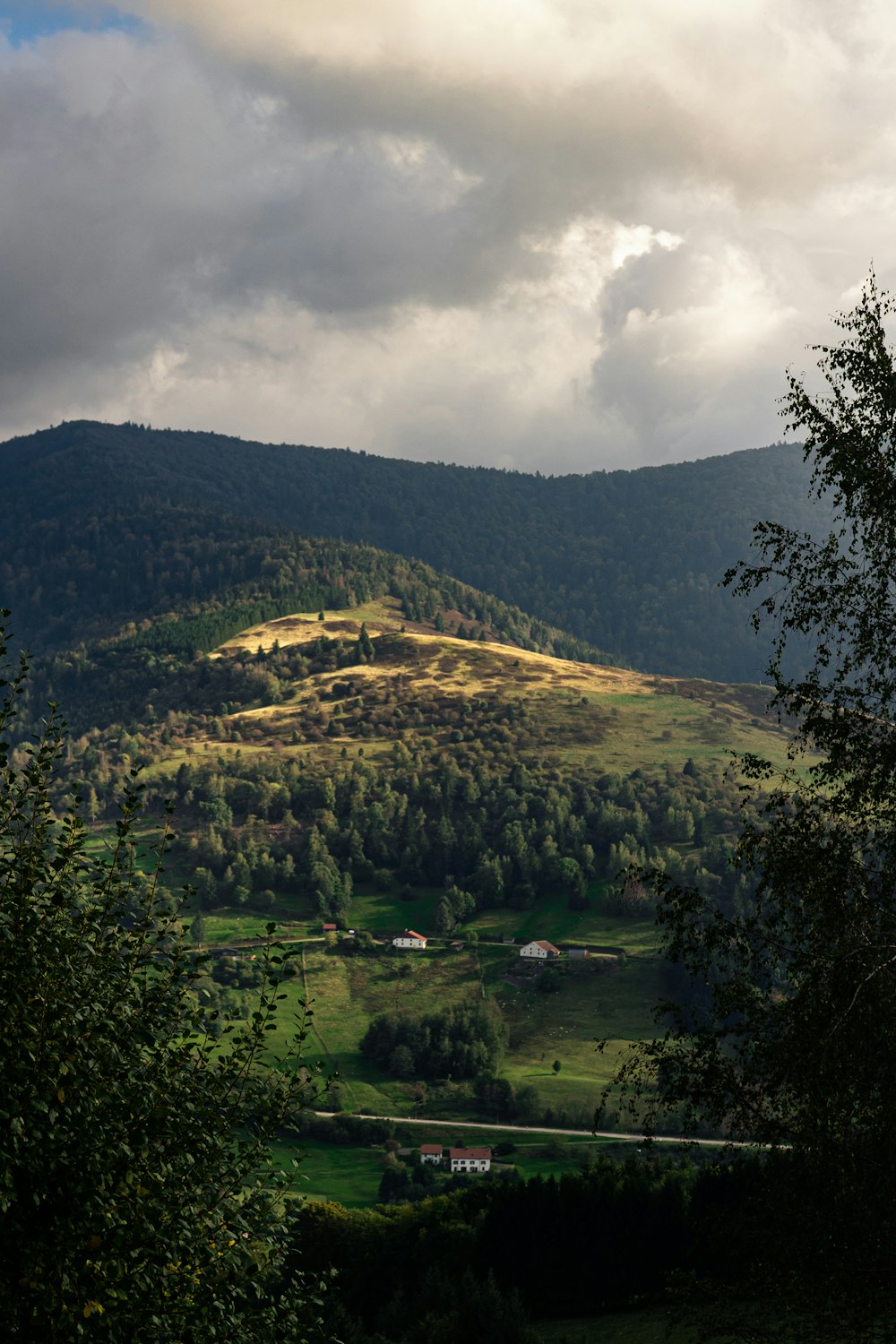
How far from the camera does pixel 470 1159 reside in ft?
510

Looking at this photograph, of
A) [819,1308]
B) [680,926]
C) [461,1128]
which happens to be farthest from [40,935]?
[461,1128]

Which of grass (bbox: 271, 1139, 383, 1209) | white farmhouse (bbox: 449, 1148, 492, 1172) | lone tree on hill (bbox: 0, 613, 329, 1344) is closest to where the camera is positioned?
lone tree on hill (bbox: 0, 613, 329, 1344)

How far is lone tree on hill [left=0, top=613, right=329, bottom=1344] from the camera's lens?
19.1 m

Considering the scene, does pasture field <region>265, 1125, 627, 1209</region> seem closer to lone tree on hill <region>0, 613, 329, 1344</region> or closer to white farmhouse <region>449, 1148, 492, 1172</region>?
white farmhouse <region>449, 1148, 492, 1172</region>

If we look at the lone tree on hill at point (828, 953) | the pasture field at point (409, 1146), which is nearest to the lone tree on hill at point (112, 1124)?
the lone tree on hill at point (828, 953)

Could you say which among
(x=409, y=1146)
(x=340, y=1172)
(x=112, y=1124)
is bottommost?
(x=409, y=1146)

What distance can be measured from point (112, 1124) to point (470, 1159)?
145m

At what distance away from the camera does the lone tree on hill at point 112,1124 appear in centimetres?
1912

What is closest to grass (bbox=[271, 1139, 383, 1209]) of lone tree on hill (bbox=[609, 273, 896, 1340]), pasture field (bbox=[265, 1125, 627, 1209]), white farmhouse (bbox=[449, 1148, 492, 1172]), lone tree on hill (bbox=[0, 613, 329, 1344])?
pasture field (bbox=[265, 1125, 627, 1209])

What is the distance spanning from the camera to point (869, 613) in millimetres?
22594

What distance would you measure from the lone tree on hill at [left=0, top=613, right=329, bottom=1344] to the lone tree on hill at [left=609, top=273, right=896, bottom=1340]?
7440mm

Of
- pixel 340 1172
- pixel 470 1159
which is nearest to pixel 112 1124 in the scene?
pixel 470 1159

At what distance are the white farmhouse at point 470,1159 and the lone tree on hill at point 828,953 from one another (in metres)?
140

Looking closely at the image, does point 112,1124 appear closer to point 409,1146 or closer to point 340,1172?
point 340,1172
